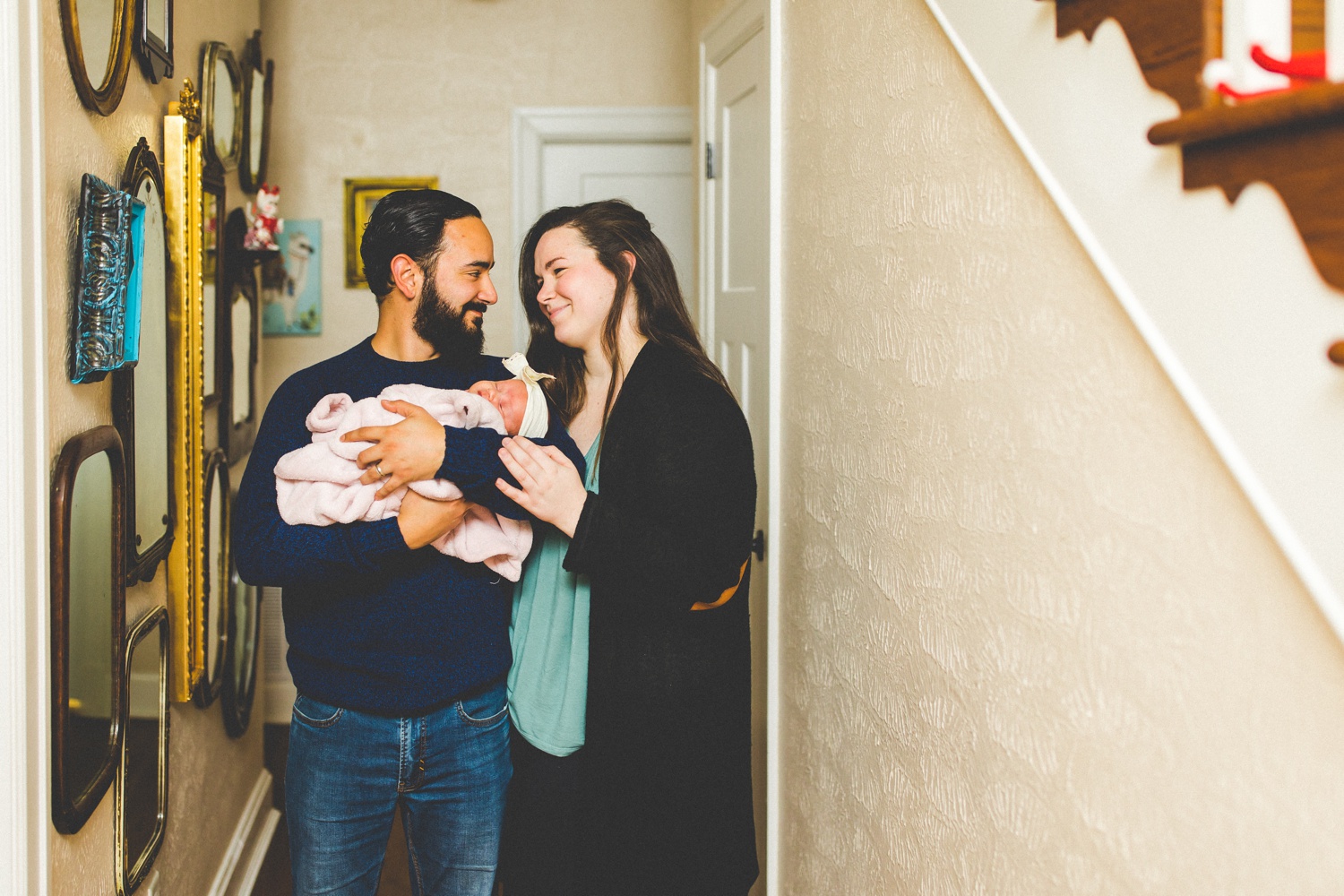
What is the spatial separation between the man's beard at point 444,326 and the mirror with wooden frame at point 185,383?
724 millimetres

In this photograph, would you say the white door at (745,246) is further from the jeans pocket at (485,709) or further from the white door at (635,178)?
the white door at (635,178)

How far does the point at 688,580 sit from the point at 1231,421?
914 millimetres

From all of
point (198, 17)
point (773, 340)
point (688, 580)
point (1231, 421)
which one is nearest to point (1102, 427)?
point (1231, 421)

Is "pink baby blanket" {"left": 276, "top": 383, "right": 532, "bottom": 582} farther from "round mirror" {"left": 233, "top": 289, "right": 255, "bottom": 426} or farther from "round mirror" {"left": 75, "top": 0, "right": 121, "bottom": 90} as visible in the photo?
"round mirror" {"left": 233, "top": 289, "right": 255, "bottom": 426}

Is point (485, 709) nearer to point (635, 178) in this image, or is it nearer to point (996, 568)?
point (996, 568)

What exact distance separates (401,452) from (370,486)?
0.34 feet

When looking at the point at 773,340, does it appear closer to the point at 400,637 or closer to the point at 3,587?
the point at 400,637

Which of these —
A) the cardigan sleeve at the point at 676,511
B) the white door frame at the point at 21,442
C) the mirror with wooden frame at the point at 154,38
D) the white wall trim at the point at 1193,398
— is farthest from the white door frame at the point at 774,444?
the white door frame at the point at 21,442

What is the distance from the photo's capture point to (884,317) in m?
1.43

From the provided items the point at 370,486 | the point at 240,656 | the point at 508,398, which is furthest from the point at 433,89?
the point at 370,486

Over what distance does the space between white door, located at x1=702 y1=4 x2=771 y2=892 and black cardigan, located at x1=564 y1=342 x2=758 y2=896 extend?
1.90 feet

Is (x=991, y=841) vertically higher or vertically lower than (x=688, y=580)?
lower

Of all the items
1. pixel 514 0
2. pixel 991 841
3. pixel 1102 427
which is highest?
pixel 514 0

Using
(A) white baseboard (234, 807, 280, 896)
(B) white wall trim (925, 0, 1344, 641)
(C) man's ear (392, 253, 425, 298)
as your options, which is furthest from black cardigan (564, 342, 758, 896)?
(A) white baseboard (234, 807, 280, 896)
